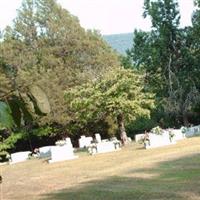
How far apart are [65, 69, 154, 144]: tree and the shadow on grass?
42.8 ft

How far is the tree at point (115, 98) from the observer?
1121 inches

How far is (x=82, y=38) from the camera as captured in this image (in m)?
40.4

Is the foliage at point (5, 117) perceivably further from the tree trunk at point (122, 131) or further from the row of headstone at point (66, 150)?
the tree trunk at point (122, 131)

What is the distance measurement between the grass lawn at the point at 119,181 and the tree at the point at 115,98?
9.07 meters

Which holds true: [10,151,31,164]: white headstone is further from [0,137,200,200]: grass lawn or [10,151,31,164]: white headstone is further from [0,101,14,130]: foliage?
[0,101,14,130]: foliage

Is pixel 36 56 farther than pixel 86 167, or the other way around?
pixel 36 56

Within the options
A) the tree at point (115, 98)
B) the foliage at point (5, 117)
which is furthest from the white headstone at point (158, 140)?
the foliage at point (5, 117)

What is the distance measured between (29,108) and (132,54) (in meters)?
39.8

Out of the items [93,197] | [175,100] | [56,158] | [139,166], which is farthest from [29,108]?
[175,100]

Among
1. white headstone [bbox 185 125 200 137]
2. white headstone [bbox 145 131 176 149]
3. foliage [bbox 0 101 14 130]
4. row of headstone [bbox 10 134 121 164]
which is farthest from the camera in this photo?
white headstone [bbox 185 125 200 137]

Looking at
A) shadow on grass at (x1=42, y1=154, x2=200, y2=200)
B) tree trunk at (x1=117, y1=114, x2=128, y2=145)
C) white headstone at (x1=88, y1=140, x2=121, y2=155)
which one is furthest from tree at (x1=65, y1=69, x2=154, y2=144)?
shadow on grass at (x1=42, y1=154, x2=200, y2=200)

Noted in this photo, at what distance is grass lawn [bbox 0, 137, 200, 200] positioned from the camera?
36.7 feet

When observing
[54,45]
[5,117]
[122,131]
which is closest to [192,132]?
[122,131]

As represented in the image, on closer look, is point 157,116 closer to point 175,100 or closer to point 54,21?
point 175,100
